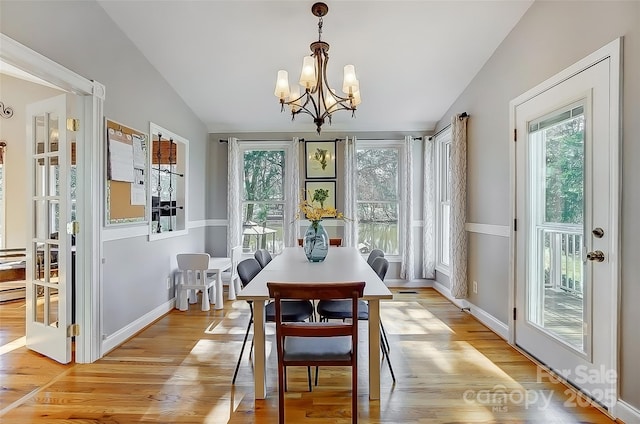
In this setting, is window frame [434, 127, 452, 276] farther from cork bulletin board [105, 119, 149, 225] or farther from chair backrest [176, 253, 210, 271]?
cork bulletin board [105, 119, 149, 225]

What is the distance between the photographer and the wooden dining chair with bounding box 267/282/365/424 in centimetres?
162

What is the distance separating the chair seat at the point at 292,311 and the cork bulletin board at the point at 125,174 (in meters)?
1.57

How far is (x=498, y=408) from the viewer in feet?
6.47

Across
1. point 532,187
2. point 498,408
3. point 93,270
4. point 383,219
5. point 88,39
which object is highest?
point 88,39

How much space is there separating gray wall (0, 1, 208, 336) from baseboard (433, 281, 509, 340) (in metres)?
3.45

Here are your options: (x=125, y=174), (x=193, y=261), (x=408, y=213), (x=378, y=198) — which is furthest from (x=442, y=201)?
(x=125, y=174)

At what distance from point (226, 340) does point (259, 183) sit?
2.68 m

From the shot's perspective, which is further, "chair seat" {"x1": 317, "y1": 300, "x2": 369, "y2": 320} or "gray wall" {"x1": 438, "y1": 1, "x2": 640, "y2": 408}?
"chair seat" {"x1": 317, "y1": 300, "x2": 369, "y2": 320}

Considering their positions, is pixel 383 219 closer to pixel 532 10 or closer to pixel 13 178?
pixel 532 10

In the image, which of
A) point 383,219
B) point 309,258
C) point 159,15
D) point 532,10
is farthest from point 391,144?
point 159,15

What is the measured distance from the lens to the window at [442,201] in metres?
4.66

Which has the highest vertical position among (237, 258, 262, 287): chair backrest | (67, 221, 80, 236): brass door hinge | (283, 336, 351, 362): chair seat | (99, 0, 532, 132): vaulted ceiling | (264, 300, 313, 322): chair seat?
(99, 0, 532, 132): vaulted ceiling

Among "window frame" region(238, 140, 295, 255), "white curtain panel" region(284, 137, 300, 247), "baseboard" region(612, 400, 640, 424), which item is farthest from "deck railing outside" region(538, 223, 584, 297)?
"window frame" region(238, 140, 295, 255)

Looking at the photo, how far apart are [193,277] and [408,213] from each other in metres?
3.04
